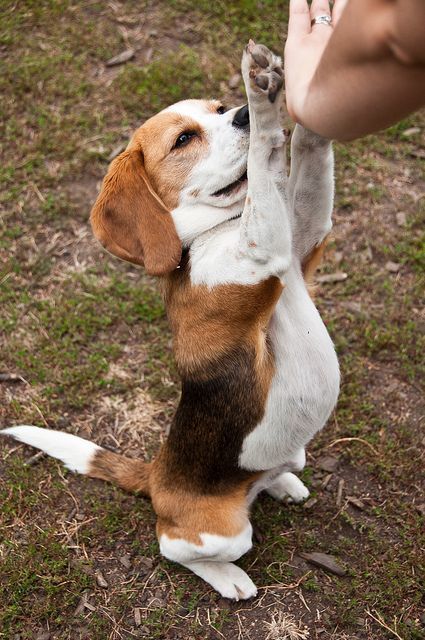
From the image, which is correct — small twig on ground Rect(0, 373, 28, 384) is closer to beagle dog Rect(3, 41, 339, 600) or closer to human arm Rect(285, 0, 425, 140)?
beagle dog Rect(3, 41, 339, 600)

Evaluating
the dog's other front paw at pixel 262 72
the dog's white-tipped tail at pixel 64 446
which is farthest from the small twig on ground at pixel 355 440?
the dog's other front paw at pixel 262 72

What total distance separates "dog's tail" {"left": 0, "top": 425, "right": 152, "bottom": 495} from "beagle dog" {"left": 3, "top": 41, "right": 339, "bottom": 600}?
51 cm

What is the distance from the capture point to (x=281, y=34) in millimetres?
6512

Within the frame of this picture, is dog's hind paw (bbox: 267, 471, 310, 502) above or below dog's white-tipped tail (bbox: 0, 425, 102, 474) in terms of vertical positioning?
below

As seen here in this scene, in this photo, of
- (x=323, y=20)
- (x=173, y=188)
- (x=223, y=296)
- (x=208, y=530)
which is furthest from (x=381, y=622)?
(x=323, y=20)

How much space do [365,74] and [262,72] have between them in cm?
71

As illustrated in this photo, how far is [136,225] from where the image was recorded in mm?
3416

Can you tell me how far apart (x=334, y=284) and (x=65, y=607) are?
293cm

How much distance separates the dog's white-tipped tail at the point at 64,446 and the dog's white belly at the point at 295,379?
1.17 meters

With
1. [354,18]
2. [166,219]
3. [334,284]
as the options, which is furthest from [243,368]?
[334,284]

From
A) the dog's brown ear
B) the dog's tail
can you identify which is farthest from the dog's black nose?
the dog's tail

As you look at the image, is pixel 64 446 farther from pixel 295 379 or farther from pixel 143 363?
pixel 295 379

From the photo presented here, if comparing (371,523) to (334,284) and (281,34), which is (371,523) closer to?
(334,284)

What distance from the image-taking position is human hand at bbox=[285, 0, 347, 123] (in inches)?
97.3
